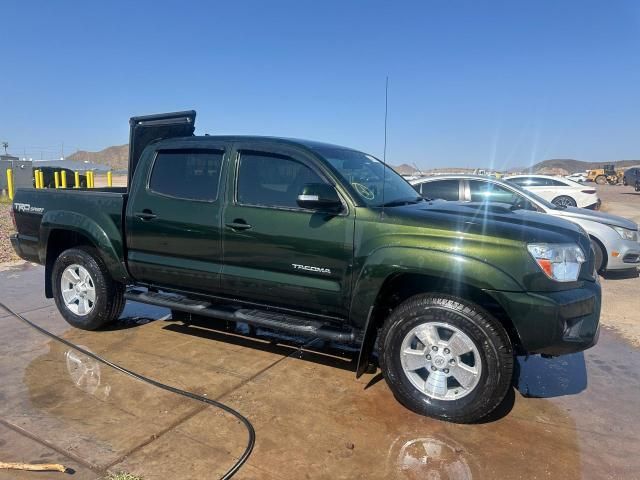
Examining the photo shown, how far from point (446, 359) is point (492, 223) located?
993 mm

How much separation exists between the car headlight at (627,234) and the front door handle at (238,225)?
21.2ft

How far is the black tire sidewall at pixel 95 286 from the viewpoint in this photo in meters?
4.90

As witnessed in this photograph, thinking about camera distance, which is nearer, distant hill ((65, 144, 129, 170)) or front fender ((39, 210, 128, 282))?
front fender ((39, 210, 128, 282))

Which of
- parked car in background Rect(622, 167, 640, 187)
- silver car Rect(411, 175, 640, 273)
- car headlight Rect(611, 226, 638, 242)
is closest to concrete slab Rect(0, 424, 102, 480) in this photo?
silver car Rect(411, 175, 640, 273)

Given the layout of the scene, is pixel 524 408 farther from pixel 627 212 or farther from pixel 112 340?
pixel 627 212

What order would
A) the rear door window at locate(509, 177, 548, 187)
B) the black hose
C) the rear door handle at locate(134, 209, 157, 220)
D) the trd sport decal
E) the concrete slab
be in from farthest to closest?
the rear door window at locate(509, 177, 548, 187)
the rear door handle at locate(134, 209, 157, 220)
the trd sport decal
the black hose
the concrete slab

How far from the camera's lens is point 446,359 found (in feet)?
11.2

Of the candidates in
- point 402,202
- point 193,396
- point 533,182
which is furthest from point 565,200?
point 193,396

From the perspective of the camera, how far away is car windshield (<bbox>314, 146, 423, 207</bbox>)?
3981 millimetres

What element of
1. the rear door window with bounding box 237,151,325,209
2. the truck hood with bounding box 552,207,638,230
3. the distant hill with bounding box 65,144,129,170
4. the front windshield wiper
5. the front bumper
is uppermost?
the distant hill with bounding box 65,144,129,170

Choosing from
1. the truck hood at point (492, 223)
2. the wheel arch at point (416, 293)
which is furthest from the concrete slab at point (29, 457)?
the truck hood at point (492, 223)

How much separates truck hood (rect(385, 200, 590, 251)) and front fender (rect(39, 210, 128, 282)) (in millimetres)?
2661

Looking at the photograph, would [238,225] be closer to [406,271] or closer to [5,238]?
[406,271]

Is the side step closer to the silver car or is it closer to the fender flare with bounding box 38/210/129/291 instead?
the fender flare with bounding box 38/210/129/291
